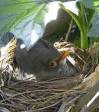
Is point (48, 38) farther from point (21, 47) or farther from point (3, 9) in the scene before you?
point (3, 9)

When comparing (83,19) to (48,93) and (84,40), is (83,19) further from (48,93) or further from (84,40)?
(48,93)

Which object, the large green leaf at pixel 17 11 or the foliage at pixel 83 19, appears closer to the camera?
the large green leaf at pixel 17 11

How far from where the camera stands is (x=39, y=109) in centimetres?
109

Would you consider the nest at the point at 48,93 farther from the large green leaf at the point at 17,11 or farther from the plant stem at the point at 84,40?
the large green leaf at the point at 17,11

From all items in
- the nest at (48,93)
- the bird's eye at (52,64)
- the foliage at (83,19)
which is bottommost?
the nest at (48,93)

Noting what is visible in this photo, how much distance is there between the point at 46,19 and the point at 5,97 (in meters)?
0.28

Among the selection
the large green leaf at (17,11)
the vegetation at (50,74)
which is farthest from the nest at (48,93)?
the large green leaf at (17,11)

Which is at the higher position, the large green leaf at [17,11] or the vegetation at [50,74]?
the large green leaf at [17,11]

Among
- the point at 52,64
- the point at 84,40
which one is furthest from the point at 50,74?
the point at 84,40

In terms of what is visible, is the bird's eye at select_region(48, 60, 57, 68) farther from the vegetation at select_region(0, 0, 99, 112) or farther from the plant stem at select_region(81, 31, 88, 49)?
the plant stem at select_region(81, 31, 88, 49)

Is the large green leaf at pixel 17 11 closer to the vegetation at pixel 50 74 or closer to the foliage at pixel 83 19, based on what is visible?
the vegetation at pixel 50 74

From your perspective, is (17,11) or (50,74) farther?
(50,74)

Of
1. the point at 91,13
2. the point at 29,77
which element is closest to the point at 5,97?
the point at 29,77

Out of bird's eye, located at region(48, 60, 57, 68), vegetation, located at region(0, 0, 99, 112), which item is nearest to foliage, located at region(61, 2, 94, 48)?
vegetation, located at region(0, 0, 99, 112)
